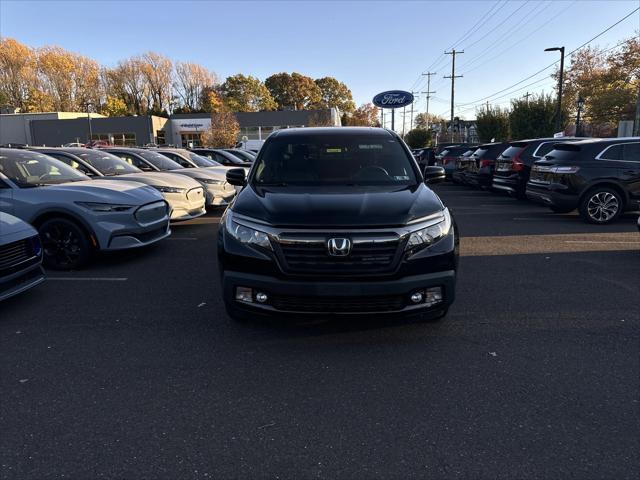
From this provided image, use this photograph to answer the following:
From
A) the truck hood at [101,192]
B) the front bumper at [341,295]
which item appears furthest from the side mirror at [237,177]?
the truck hood at [101,192]

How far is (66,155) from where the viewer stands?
364 inches

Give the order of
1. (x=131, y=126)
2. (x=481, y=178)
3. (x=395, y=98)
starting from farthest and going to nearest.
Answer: (x=131, y=126), (x=395, y=98), (x=481, y=178)

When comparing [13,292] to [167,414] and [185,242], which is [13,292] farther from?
[185,242]

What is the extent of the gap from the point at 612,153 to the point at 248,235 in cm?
927

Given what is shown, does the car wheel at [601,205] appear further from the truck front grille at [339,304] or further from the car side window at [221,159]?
the car side window at [221,159]

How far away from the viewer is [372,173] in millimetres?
4742

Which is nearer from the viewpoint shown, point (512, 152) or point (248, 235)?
point (248, 235)

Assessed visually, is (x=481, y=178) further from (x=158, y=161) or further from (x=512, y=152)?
(x=158, y=161)

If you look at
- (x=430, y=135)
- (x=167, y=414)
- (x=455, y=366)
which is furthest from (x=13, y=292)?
(x=430, y=135)

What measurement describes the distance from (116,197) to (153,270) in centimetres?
115

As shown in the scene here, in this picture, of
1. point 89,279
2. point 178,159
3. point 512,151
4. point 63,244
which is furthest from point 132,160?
point 512,151

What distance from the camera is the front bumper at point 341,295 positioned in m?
3.47

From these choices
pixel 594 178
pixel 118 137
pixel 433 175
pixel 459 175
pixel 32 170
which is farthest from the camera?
pixel 118 137

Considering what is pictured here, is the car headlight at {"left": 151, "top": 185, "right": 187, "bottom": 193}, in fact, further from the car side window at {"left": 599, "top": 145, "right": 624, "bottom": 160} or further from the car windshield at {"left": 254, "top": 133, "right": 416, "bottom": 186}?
the car side window at {"left": 599, "top": 145, "right": 624, "bottom": 160}
